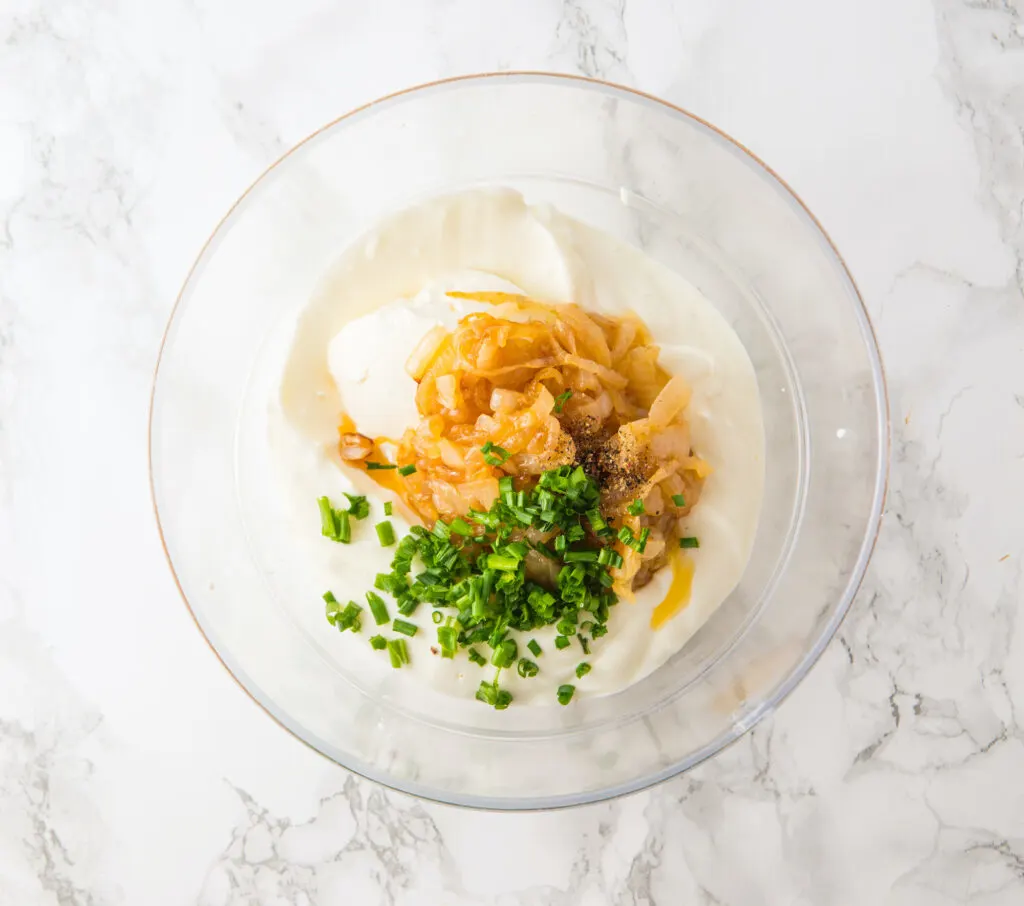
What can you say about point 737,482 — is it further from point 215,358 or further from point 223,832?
point 223,832

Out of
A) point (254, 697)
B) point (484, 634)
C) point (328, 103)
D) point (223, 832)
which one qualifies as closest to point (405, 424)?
point (484, 634)

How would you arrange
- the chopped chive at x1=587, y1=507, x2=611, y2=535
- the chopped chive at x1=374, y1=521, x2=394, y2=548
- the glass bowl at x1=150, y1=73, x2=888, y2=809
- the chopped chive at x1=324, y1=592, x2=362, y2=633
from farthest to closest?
the glass bowl at x1=150, y1=73, x2=888, y2=809
the chopped chive at x1=324, y1=592, x2=362, y2=633
the chopped chive at x1=374, y1=521, x2=394, y2=548
the chopped chive at x1=587, y1=507, x2=611, y2=535

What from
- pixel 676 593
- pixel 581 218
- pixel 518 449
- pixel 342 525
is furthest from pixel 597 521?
pixel 581 218

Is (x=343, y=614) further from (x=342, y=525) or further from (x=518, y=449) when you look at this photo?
(x=518, y=449)

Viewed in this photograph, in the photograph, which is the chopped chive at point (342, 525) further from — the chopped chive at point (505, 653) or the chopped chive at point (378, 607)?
the chopped chive at point (505, 653)

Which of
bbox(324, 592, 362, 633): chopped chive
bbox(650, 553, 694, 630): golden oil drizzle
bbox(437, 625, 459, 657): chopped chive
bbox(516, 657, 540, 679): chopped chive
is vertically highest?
bbox(650, 553, 694, 630): golden oil drizzle

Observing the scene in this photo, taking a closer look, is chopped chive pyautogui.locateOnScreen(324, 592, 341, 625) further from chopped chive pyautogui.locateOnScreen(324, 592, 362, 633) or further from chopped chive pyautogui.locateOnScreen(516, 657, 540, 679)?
chopped chive pyautogui.locateOnScreen(516, 657, 540, 679)

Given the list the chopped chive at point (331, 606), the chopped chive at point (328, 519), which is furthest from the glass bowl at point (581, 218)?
the chopped chive at point (328, 519)

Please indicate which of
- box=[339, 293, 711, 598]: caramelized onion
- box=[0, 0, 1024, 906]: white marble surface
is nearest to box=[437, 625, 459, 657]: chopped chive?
box=[339, 293, 711, 598]: caramelized onion
